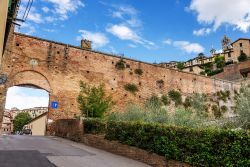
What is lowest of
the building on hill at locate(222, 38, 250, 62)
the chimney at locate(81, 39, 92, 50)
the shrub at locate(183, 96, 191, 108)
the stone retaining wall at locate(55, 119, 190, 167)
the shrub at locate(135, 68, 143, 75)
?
the stone retaining wall at locate(55, 119, 190, 167)

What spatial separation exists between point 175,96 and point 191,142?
20.2m

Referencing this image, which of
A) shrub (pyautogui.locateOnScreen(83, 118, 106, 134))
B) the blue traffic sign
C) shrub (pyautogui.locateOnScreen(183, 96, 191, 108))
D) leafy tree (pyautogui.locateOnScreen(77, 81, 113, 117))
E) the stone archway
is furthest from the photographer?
shrub (pyautogui.locateOnScreen(183, 96, 191, 108))

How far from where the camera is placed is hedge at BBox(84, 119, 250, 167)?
700cm

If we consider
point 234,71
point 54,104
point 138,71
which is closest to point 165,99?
point 138,71

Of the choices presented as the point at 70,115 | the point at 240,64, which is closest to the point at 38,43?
the point at 70,115

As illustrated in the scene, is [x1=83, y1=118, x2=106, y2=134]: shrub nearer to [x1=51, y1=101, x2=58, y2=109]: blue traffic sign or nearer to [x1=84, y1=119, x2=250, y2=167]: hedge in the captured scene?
[x1=84, y1=119, x2=250, y2=167]: hedge

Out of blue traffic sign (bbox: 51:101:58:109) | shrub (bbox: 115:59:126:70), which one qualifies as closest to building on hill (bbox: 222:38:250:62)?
shrub (bbox: 115:59:126:70)

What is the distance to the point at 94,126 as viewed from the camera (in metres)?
14.6

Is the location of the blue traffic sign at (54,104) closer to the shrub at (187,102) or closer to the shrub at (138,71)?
the shrub at (138,71)

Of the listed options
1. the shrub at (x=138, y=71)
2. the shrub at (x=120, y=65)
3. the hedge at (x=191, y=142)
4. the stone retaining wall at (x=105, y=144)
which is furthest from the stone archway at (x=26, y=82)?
the hedge at (x=191, y=142)

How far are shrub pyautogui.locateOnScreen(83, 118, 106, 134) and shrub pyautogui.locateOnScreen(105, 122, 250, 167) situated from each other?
93.0 inches

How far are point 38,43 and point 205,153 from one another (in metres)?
17.3

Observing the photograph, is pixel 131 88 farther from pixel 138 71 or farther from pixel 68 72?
pixel 68 72

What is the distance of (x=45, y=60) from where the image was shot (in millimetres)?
21250
